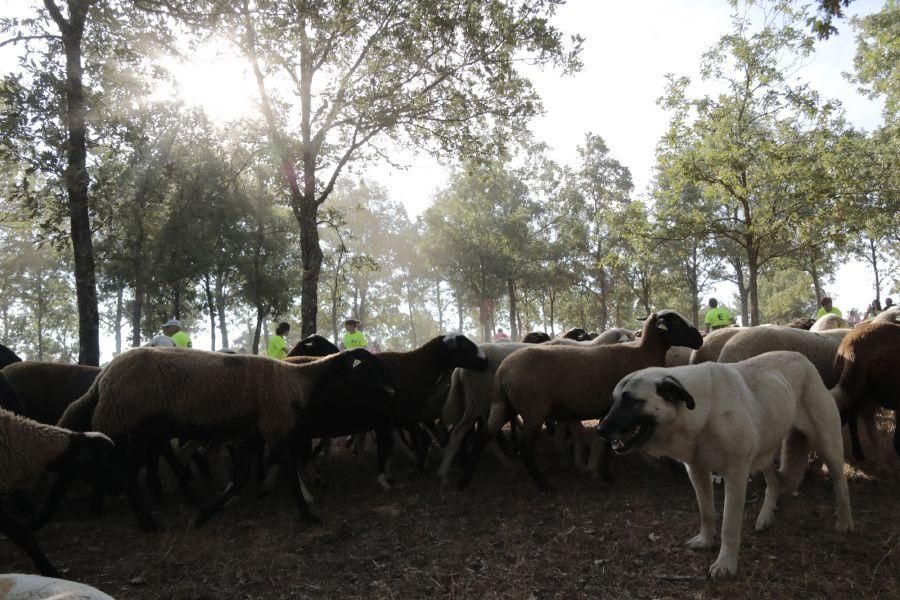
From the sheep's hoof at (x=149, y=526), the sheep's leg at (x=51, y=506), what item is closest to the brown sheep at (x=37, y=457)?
the sheep's hoof at (x=149, y=526)

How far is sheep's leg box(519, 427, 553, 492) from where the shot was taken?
723 centimetres

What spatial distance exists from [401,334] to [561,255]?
4448 cm

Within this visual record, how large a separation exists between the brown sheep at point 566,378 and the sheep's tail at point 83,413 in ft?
14.7

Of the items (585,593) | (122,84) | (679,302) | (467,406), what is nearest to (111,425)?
(467,406)

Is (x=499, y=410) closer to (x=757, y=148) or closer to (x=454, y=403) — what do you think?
(x=454, y=403)

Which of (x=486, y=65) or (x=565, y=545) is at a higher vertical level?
(x=486, y=65)

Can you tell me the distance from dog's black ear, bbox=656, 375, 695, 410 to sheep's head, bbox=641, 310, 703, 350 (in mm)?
3354

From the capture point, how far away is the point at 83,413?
22.0 ft

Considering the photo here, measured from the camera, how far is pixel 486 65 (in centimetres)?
1544

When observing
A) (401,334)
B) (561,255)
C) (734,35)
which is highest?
(734,35)

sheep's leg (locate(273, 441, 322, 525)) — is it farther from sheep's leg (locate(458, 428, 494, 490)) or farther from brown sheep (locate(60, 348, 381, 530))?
sheep's leg (locate(458, 428, 494, 490))

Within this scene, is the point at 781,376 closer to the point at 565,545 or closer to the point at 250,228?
the point at 565,545

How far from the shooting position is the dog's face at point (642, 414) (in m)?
4.49

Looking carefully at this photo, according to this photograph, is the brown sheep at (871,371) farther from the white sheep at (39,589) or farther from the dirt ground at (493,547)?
the white sheep at (39,589)
